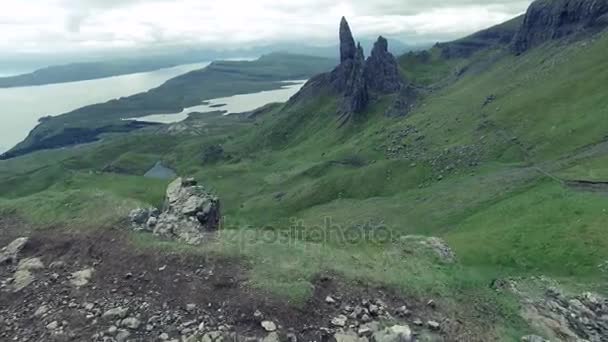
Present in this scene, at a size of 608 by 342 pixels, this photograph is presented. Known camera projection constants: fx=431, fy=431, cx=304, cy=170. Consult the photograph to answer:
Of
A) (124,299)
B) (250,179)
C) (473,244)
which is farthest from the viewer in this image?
(250,179)

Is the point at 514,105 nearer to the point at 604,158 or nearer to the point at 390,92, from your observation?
the point at 604,158

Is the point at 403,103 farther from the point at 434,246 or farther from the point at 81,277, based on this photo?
the point at 81,277

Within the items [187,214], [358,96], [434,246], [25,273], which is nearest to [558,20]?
[358,96]

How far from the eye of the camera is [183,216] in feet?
128

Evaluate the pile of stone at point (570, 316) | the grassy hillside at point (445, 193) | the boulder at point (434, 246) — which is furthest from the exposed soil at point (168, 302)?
the boulder at point (434, 246)

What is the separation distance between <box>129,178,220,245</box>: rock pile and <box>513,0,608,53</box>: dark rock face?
15838 centimetres

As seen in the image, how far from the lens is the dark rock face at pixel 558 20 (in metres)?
151

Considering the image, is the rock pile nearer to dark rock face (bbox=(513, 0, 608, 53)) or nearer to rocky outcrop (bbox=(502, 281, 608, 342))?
rocky outcrop (bbox=(502, 281, 608, 342))

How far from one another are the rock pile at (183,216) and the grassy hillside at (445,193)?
1.81 metres

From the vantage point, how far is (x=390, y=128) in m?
147

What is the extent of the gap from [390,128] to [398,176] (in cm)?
4930

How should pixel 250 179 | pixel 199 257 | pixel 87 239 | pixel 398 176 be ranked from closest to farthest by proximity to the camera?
pixel 199 257
pixel 87 239
pixel 398 176
pixel 250 179

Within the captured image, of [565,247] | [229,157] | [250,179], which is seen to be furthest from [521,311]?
[229,157]

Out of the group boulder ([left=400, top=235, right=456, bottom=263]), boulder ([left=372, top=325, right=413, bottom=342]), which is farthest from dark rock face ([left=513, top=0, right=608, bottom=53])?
boulder ([left=372, top=325, right=413, bottom=342])
